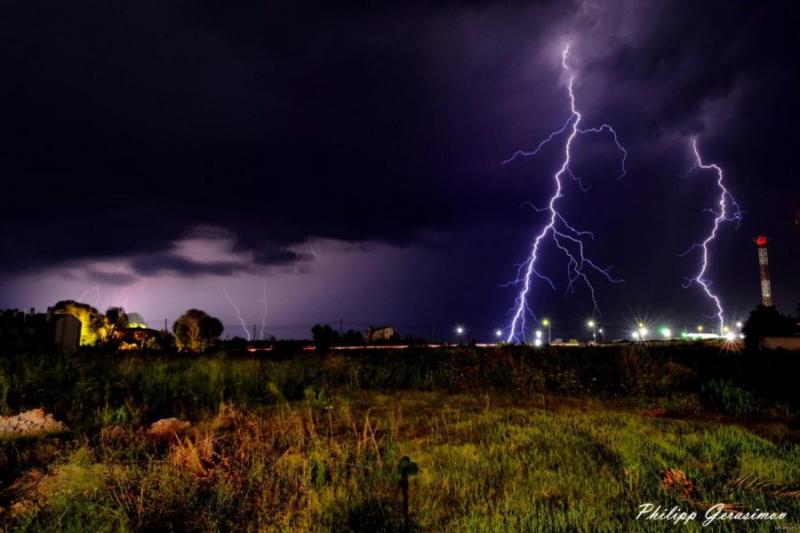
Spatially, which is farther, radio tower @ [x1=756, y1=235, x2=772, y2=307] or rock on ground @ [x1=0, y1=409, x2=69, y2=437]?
radio tower @ [x1=756, y1=235, x2=772, y2=307]

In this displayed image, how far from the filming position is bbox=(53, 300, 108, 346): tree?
72.3ft

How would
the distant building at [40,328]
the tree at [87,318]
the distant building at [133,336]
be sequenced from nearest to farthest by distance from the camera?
1. the distant building at [40,328]
2. the distant building at [133,336]
3. the tree at [87,318]

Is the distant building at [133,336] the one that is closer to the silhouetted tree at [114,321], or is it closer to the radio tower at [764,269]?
the silhouetted tree at [114,321]

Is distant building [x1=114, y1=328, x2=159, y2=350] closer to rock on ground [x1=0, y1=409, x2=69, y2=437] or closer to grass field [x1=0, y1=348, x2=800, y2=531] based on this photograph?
grass field [x1=0, y1=348, x2=800, y2=531]

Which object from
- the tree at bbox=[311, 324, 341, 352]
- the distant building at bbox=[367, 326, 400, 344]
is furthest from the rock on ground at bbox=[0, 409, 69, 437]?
the distant building at bbox=[367, 326, 400, 344]

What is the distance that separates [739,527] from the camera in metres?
3.19

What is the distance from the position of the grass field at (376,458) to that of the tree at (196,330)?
14933 mm

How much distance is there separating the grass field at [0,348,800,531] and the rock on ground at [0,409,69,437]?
265 millimetres

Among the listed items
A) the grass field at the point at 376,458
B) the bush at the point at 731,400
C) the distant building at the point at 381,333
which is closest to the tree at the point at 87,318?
the grass field at the point at 376,458

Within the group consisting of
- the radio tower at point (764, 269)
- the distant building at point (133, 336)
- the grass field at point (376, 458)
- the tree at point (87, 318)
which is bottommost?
the grass field at point (376, 458)

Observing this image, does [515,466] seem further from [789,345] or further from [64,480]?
[789,345]

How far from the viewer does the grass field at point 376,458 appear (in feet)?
11.1

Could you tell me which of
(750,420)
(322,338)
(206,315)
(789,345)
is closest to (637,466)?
(750,420)

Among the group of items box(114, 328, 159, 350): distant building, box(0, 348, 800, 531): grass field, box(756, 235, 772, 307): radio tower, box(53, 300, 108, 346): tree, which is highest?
box(756, 235, 772, 307): radio tower
